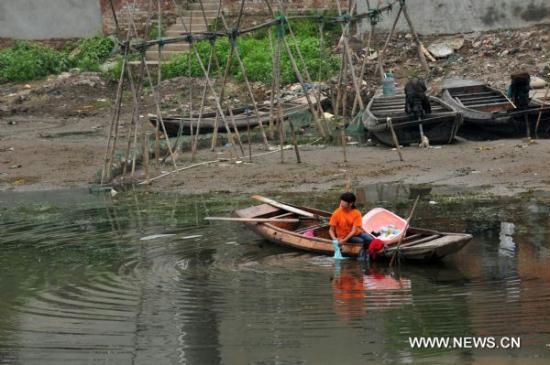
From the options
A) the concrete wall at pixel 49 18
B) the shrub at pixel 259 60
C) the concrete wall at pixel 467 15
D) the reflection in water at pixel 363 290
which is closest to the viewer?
the reflection in water at pixel 363 290

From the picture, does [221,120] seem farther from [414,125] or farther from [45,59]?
[45,59]

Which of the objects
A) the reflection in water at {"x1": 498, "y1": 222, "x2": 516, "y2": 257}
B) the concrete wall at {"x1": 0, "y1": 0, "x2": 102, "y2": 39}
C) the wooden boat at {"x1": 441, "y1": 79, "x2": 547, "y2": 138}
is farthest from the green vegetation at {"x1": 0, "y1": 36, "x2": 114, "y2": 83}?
the reflection in water at {"x1": 498, "y1": 222, "x2": 516, "y2": 257}

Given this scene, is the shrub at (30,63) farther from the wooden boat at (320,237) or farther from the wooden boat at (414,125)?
the wooden boat at (320,237)

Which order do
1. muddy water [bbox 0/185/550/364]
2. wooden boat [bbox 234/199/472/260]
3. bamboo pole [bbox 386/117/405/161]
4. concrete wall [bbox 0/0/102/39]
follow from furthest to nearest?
concrete wall [bbox 0/0/102/39] < bamboo pole [bbox 386/117/405/161] < wooden boat [bbox 234/199/472/260] < muddy water [bbox 0/185/550/364]

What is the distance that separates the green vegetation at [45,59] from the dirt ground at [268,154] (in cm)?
74

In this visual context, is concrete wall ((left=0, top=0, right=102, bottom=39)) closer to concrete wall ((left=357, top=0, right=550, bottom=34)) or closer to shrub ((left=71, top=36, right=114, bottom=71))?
shrub ((left=71, top=36, right=114, bottom=71))

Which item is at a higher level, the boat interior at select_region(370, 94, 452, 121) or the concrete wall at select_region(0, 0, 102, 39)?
the concrete wall at select_region(0, 0, 102, 39)

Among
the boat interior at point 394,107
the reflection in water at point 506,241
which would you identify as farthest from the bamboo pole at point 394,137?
the reflection in water at point 506,241

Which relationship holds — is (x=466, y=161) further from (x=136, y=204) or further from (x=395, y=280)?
(x=395, y=280)

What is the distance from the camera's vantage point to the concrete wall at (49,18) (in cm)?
2720

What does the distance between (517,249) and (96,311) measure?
453cm

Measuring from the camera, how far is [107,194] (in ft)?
54.0

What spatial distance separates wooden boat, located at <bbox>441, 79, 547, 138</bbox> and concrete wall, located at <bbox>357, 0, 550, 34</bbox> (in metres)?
3.72

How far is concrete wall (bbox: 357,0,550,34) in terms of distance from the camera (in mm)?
23797
